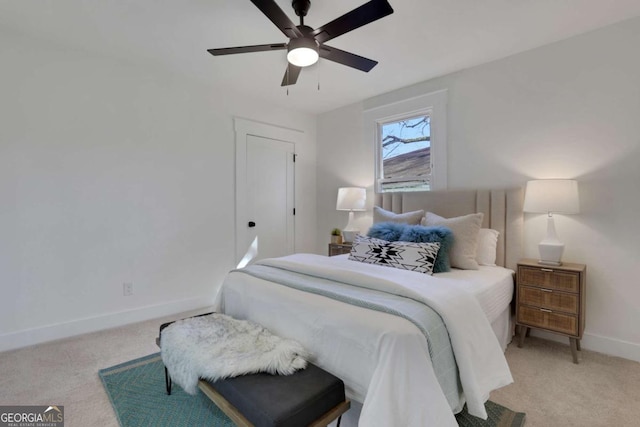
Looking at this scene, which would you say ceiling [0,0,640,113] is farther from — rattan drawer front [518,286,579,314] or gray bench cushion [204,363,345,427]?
gray bench cushion [204,363,345,427]

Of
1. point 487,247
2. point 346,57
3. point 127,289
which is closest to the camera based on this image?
point 346,57

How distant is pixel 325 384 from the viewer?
4.30 feet

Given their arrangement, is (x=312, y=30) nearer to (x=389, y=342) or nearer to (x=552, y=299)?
(x=389, y=342)

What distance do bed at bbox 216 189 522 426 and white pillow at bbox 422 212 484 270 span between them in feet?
0.48

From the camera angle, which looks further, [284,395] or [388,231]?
[388,231]

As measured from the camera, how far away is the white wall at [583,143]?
2354mm

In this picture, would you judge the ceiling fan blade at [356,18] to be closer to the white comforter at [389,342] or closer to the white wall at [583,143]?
the white comforter at [389,342]

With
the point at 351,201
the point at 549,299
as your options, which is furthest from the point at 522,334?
the point at 351,201

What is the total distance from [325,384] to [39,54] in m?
3.43

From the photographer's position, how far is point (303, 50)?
1.96m

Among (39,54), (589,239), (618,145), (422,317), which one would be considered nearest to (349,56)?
(422,317)

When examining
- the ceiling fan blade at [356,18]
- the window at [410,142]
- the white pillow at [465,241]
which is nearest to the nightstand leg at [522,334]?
the white pillow at [465,241]

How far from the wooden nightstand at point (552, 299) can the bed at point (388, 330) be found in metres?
Answer: 0.18

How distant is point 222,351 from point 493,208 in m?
2.63
